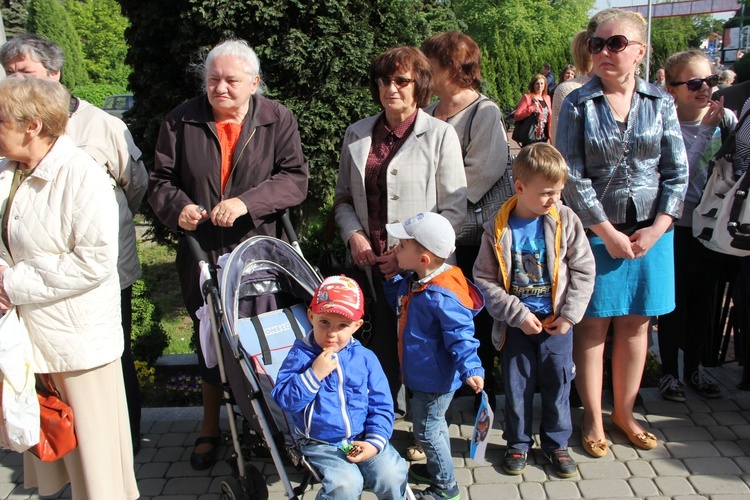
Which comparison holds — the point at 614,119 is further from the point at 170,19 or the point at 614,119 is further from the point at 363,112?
the point at 170,19

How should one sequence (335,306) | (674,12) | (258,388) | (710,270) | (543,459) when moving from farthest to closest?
1. (674,12)
2. (710,270)
3. (543,459)
4. (258,388)
5. (335,306)

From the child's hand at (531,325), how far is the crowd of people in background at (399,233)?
24mm

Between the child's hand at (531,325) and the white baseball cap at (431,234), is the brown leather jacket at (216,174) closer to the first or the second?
the white baseball cap at (431,234)

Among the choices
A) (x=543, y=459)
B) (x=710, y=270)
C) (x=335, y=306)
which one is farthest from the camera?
(x=710, y=270)

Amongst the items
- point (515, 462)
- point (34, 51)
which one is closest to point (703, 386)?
point (515, 462)

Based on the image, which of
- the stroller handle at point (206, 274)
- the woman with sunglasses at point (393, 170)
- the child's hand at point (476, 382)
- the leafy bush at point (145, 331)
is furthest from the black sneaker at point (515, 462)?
the leafy bush at point (145, 331)

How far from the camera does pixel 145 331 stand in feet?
16.6

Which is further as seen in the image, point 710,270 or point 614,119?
point 710,270

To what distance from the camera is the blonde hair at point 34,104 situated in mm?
2842

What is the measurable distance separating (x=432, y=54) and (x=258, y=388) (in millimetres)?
2233

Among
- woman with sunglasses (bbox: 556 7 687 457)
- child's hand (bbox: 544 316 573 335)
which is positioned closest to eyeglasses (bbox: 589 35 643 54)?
woman with sunglasses (bbox: 556 7 687 457)

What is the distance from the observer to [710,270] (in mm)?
4383

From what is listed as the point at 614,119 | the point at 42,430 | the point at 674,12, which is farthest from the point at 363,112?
the point at 674,12

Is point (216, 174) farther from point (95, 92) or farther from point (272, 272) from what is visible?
point (95, 92)
